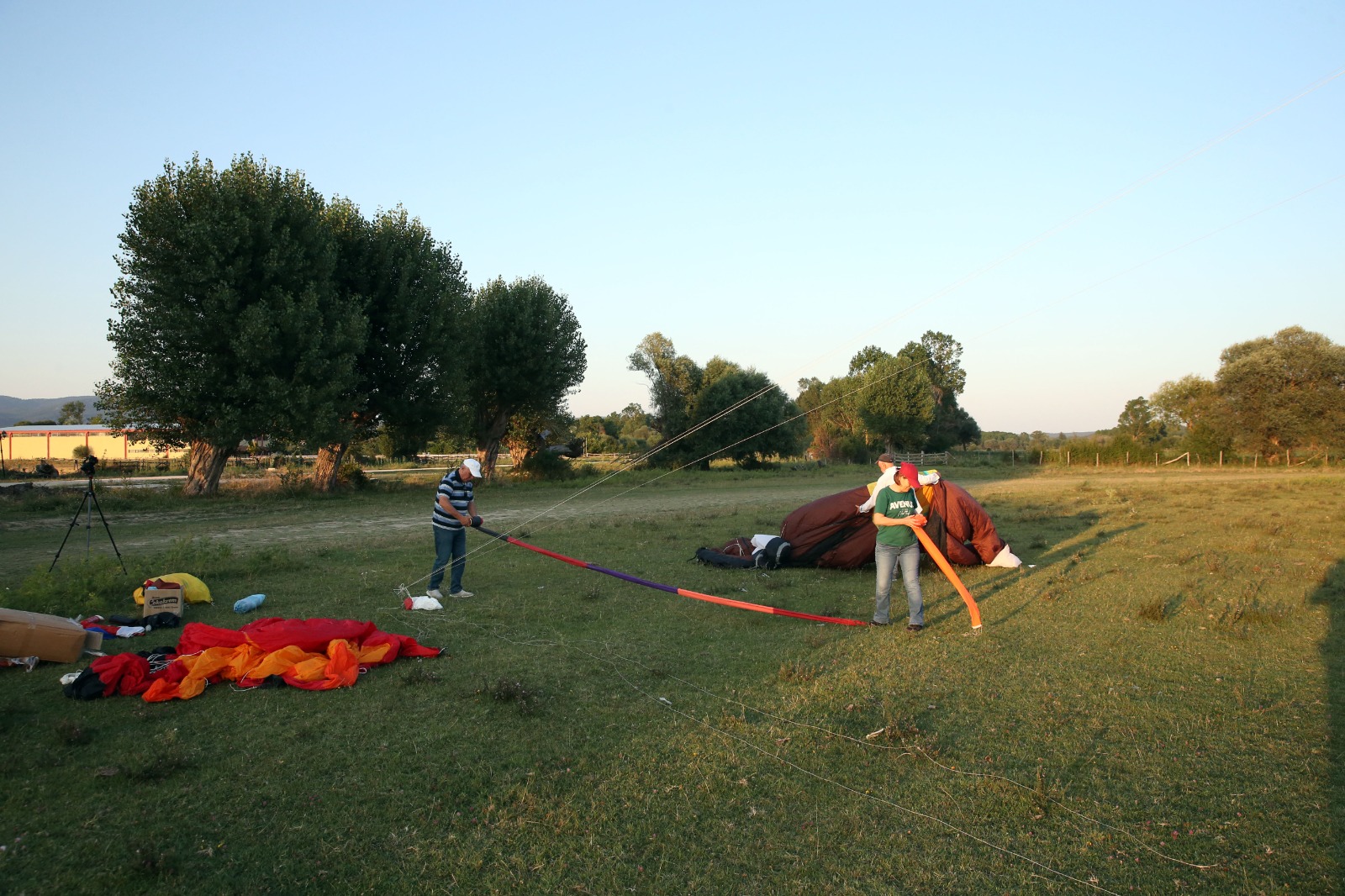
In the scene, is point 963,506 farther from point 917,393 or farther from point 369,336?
point 917,393

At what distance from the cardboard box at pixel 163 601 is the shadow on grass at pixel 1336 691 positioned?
990 cm

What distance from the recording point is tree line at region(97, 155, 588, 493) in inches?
873

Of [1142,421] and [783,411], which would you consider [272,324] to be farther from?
[1142,421]

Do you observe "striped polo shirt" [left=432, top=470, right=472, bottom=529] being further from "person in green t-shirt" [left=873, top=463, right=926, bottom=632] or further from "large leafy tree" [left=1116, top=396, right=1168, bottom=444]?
"large leafy tree" [left=1116, top=396, right=1168, bottom=444]

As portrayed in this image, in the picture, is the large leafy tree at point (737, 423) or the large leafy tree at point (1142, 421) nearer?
the large leafy tree at point (737, 423)

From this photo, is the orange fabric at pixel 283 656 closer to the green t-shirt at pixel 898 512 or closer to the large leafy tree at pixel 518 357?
the green t-shirt at pixel 898 512

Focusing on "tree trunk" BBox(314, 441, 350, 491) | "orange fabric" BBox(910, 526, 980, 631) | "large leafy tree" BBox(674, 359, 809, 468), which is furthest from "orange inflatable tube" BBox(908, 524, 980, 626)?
"large leafy tree" BBox(674, 359, 809, 468)

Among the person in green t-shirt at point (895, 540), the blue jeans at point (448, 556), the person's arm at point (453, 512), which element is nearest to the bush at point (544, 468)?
the blue jeans at point (448, 556)

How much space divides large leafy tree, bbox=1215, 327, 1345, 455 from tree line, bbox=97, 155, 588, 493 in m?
51.1

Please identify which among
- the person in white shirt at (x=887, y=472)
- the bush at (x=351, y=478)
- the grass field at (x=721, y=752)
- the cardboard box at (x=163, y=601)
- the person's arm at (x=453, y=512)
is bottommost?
the grass field at (x=721, y=752)

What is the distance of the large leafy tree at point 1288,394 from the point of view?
49125 millimetres

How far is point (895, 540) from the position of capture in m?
8.52

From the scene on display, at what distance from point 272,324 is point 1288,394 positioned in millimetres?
58211

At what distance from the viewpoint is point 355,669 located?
20.9 feet
